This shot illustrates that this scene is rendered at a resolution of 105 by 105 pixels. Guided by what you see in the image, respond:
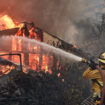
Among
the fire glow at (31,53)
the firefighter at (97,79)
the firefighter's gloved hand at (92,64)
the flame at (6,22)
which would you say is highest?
the flame at (6,22)

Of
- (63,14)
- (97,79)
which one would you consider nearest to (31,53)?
(63,14)

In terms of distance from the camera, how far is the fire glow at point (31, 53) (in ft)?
38.9

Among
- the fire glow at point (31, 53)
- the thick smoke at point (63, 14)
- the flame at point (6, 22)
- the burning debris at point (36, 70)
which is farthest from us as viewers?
the thick smoke at point (63, 14)

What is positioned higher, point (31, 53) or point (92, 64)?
point (31, 53)

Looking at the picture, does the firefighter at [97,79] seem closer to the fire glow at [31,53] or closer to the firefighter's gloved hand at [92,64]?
the firefighter's gloved hand at [92,64]

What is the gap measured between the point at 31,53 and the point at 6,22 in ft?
11.0

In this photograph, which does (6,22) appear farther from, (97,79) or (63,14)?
(97,79)

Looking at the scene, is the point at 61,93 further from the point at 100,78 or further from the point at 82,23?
the point at 82,23

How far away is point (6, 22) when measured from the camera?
13.0 m

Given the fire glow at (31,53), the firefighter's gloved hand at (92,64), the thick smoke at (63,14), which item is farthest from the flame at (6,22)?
the firefighter's gloved hand at (92,64)

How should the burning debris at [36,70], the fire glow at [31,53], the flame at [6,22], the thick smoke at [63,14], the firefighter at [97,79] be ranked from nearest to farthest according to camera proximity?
the firefighter at [97,79] < the burning debris at [36,70] < the fire glow at [31,53] < the flame at [6,22] < the thick smoke at [63,14]

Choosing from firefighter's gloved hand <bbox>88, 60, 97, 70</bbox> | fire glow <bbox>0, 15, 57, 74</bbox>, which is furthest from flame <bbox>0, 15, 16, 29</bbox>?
firefighter's gloved hand <bbox>88, 60, 97, 70</bbox>

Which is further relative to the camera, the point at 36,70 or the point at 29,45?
the point at 29,45

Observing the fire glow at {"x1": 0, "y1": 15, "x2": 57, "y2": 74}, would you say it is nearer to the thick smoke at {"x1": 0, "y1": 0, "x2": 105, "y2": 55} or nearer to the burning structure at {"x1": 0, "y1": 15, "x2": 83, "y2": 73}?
the burning structure at {"x1": 0, "y1": 15, "x2": 83, "y2": 73}
